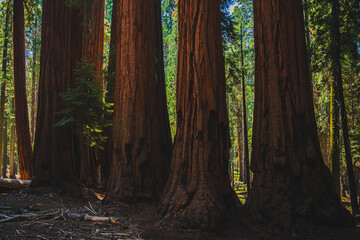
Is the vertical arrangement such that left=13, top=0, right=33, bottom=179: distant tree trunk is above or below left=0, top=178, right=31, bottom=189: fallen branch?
above

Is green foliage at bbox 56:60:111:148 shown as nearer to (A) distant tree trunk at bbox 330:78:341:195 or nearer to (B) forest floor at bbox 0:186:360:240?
(B) forest floor at bbox 0:186:360:240

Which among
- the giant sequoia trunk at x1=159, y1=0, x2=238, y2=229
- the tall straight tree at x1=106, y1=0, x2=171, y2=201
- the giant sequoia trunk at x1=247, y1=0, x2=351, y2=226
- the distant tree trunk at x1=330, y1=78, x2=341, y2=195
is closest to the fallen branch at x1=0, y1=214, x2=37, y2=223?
the tall straight tree at x1=106, y1=0, x2=171, y2=201

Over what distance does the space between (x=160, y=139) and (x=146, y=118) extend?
2.06ft

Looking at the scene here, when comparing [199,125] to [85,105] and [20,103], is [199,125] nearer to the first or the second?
[85,105]

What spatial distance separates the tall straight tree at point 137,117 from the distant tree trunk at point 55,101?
6.45 ft

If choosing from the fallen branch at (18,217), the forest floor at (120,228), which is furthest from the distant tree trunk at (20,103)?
the fallen branch at (18,217)

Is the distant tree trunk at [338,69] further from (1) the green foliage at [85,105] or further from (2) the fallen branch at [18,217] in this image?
(2) the fallen branch at [18,217]

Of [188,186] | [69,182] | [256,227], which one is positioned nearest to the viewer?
[256,227]

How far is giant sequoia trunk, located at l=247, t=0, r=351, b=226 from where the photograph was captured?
420cm

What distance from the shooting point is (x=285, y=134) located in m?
4.43

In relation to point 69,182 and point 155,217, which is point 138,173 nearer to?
point 155,217

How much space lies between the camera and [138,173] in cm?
582

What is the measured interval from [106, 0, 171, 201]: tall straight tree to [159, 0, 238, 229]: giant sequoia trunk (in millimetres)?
1110

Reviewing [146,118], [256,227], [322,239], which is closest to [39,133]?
[146,118]
